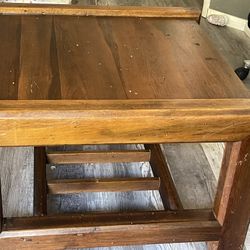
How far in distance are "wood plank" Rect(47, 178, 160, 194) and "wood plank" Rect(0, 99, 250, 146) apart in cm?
42

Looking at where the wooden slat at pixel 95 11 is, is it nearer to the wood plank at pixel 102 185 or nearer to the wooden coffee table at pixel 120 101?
the wooden coffee table at pixel 120 101

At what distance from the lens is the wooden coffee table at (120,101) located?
748 mm

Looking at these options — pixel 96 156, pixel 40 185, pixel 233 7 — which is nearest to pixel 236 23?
pixel 233 7

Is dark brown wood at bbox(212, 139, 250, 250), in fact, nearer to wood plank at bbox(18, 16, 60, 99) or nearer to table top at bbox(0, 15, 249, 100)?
table top at bbox(0, 15, 249, 100)

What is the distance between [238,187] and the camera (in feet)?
2.89

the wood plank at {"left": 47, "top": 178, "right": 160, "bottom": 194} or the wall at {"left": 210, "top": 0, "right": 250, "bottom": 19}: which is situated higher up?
the wood plank at {"left": 47, "top": 178, "right": 160, "bottom": 194}

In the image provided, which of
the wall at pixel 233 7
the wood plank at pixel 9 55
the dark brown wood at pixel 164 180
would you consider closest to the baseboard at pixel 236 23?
the wall at pixel 233 7

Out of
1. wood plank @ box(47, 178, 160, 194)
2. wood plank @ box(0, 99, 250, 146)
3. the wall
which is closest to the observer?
wood plank @ box(0, 99, 250, 146)

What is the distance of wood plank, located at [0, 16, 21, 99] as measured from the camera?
78 cm

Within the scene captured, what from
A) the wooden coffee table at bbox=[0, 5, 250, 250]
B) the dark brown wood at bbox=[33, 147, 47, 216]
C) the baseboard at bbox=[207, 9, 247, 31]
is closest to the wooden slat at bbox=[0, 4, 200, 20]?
Result: the wooden coffee table at bbox=[0, 5, 250, 250]

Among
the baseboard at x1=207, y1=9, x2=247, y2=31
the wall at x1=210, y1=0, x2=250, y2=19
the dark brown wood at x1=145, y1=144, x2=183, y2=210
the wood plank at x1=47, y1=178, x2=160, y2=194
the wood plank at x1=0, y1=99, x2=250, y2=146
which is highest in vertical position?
the wood plank at x1=0, y1=99, x2=250, y2=146

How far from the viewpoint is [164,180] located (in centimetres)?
119

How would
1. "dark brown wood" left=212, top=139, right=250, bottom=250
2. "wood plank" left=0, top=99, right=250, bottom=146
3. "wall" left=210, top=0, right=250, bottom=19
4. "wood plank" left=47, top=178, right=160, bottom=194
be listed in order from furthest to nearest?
"wall" left=210, top=0, right=250, bottom=19
"wood plank" left=47, top=178, right=160, bottom=194
"dark brown wood" left=212, top=139, right=250, bottom=250
"wood plank" left=0, top=99, right=250, bottom=146

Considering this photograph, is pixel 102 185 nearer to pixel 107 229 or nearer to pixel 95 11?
pixel 107 229
